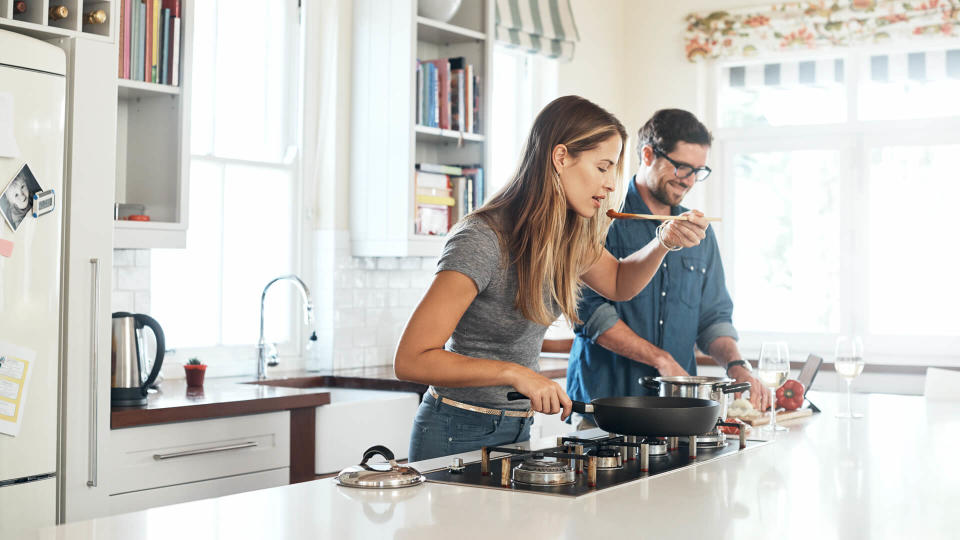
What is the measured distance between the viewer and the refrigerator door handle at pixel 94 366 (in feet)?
9.16

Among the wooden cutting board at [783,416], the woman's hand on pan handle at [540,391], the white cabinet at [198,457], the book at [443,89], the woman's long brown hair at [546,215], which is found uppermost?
the book at [443,89]

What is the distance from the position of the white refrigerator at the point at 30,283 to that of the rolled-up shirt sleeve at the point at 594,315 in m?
1.41

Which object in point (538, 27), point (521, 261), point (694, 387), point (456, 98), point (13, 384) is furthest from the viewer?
point (538, 27)

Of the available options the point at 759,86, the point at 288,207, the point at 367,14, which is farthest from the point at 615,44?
the point at 288,207

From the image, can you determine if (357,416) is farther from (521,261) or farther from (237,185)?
(521,261)

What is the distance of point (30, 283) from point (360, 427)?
129 cm

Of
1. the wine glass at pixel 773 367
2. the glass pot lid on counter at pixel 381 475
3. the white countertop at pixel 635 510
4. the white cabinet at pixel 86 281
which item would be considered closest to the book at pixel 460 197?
the white cabinet at pixel 86 281

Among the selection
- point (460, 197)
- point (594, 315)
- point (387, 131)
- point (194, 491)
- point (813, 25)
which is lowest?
point (194, 491)

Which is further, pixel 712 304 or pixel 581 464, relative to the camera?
pixel 712 304

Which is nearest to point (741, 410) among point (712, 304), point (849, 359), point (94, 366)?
point (849, 359)

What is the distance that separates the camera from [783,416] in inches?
110

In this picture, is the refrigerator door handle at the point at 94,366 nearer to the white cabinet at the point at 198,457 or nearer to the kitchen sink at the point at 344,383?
the white cabinet at the point at 198,457

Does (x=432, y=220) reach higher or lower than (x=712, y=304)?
higher

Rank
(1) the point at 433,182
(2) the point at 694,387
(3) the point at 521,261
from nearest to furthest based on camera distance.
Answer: (3) the point at 521,261
(2) the point at 694,387
(1) the point at 433,182
